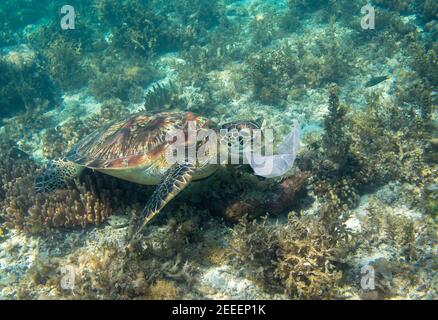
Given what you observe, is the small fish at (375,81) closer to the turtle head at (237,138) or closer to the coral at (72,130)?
the turtle head at (237,138)

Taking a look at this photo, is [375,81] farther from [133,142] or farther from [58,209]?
[58,209]

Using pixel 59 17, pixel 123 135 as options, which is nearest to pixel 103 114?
pixel 123 135

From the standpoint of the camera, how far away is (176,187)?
4332 millimetres

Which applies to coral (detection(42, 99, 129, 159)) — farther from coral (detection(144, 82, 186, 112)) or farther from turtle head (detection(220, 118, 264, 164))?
turtle head (detection(220, 118, 264, 164))

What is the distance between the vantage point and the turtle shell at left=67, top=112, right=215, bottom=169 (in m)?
5.09

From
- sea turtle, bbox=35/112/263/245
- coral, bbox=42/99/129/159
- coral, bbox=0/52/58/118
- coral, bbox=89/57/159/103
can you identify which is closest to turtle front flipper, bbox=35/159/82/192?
sea turtle, bbox=35/112/263/245

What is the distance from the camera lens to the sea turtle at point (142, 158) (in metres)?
4.56

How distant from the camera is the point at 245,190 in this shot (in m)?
5.03

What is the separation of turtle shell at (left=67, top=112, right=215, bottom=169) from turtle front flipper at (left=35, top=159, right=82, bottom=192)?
0.18 meters

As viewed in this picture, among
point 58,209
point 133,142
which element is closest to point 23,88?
point 58,209

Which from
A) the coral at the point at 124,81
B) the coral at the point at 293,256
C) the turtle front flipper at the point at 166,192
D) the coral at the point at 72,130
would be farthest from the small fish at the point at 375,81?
the coral at the point at 124,81

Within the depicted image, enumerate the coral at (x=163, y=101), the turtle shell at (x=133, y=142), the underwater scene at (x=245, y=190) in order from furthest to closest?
the coral at (x=163, y=101) < the turtle shell at (x=133, y=142) < the underwater scene at (x=245, y=190)

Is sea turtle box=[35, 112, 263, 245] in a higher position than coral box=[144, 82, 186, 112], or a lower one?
lower

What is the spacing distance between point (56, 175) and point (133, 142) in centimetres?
188
